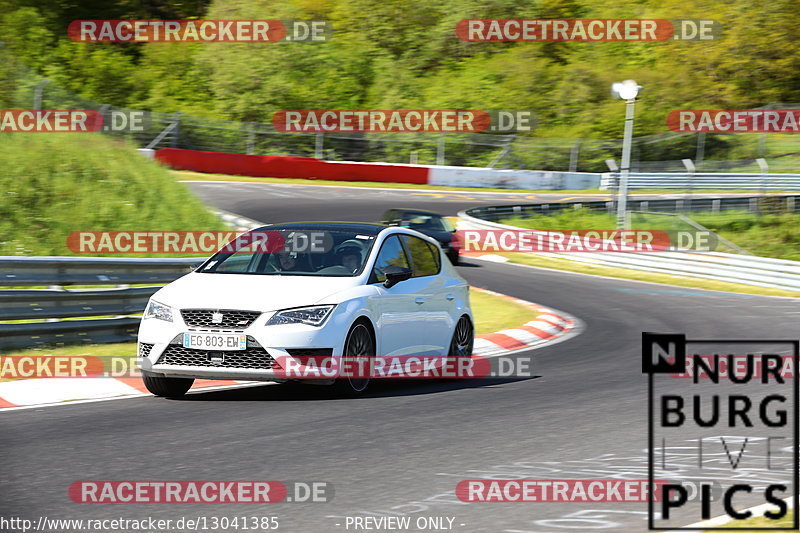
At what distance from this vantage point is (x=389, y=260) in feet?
33.4

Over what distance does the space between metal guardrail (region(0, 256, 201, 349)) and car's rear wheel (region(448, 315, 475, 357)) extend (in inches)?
106

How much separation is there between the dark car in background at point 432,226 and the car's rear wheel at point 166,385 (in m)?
15.4

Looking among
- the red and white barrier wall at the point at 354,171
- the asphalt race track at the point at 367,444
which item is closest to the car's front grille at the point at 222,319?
the asphalt race track at the point at 367,444

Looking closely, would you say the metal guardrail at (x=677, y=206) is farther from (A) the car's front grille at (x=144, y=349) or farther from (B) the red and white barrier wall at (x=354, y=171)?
(A) the car's front grille at (x=144, y=349)

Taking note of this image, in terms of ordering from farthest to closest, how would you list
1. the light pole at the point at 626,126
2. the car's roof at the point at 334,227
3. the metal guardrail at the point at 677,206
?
the metal guardrail at the point at 677,206 < the light pole at the point at 626,126 < the car's roof at the point at 334,227

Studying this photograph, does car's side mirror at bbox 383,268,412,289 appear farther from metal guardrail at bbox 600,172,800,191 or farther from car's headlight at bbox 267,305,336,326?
metal guardrail at bbox 600,172,800,191

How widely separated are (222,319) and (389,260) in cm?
199

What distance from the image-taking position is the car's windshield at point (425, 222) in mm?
25438

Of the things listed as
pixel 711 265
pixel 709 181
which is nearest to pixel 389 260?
pixel 711 265

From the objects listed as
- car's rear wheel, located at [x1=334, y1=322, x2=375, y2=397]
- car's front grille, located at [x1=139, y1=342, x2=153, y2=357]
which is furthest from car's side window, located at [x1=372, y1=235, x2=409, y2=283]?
car's front grille, located at [x1=139, y1=342, x2=153, y2=357]

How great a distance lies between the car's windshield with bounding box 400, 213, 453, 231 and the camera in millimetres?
25438

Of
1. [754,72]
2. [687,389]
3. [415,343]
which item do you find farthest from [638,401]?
[754,72]

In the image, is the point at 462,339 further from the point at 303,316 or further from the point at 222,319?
the point at 222,319

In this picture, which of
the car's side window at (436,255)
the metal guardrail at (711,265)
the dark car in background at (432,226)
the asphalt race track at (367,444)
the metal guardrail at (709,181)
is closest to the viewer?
the asphalt race track at (367,444)
